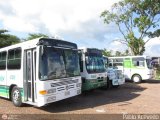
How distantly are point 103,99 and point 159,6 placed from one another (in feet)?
77.7

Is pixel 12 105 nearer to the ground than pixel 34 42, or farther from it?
nearer to the ground

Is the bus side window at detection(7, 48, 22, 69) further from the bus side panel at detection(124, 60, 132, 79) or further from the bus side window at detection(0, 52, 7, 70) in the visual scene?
the bus side panel at detection(124, 60, 132, 79)

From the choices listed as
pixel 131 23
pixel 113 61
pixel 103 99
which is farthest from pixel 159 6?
pixel 103 99

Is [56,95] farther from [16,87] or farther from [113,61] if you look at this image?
[113,61]

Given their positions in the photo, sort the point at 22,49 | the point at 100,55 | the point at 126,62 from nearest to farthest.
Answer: the point at 22,49, the point at 100,55, the point at 126,62

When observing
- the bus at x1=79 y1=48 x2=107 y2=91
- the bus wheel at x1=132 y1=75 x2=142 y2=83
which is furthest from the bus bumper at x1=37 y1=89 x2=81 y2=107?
the bus wheel at x1=132 y1=75 x2=142 y2=83

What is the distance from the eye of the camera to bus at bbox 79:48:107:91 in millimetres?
14633

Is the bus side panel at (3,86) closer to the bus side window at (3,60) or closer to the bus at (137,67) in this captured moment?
the bus side window at (3,60)

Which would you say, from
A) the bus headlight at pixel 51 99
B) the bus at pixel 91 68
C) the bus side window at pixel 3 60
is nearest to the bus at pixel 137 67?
the bus at pixel 91 68

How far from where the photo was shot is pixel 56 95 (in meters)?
10.9

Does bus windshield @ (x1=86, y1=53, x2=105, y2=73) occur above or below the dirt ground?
above

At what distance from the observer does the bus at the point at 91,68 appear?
14.6 m

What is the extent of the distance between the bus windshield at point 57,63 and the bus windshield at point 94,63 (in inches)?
101

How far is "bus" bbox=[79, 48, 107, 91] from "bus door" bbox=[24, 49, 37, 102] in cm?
402
